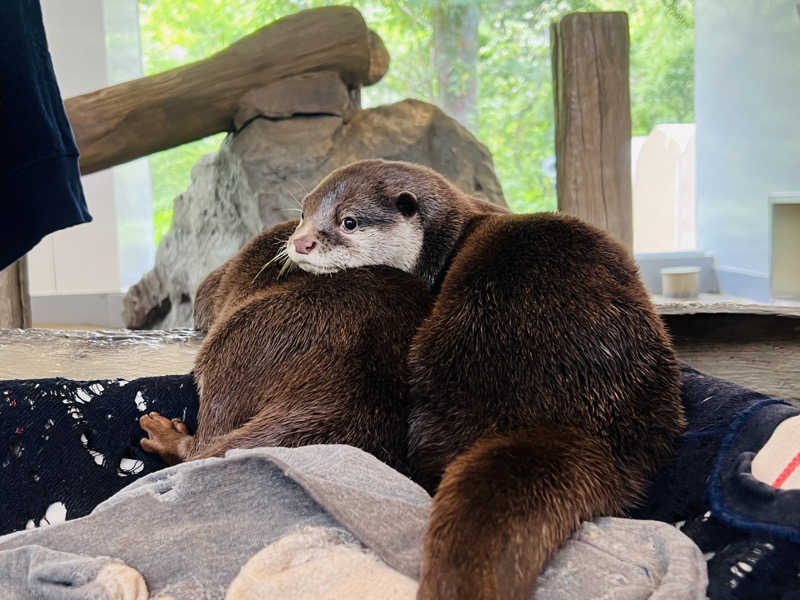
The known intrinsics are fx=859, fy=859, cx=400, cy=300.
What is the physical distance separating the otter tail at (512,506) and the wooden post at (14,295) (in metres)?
2.25

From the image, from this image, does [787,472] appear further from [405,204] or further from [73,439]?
[73,439]

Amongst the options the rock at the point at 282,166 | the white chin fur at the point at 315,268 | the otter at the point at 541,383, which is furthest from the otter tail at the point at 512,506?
the rock at the point at 282,166

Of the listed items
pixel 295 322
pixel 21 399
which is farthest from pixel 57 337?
pixel 295 322

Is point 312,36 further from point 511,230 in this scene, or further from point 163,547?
point 163,547

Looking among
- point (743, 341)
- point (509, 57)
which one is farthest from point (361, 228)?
point (509, 57)

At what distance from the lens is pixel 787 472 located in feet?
3.23

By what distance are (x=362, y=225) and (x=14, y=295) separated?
1.88 m

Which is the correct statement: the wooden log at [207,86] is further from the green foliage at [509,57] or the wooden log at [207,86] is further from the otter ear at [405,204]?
the otter ear at [405,204]

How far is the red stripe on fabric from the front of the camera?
98 centimetres

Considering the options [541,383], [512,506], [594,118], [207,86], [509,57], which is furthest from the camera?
[509,57]

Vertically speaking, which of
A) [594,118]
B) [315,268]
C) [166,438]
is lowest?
[166,438]

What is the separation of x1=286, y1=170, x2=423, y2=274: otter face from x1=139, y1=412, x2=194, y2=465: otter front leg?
35cm

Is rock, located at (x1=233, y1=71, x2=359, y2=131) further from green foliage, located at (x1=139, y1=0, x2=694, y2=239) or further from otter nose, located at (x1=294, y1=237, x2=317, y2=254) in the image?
otter nose, located at (x1=294, y1=237, x2=317, y2=254)

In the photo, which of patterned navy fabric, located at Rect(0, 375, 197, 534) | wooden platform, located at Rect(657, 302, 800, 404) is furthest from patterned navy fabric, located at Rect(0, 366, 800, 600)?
wooden platform, located at Rect(657, 302, 800, 404)
